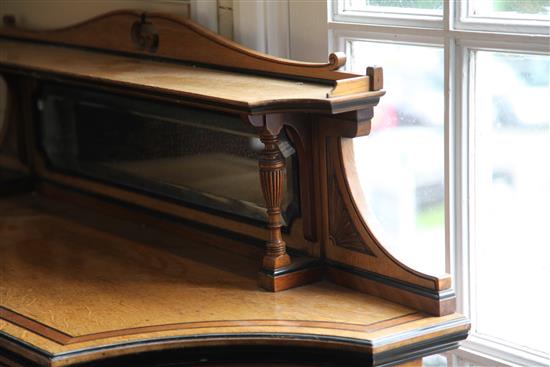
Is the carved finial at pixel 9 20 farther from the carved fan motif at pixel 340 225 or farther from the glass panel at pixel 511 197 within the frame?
the glass panel at pixel 511 197

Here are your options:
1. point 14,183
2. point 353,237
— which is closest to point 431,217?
point 353,237

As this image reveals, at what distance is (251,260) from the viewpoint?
2.53m

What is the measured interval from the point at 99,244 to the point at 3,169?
2.70ft

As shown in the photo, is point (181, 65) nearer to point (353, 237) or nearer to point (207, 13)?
point (207, 13)

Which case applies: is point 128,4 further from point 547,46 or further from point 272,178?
point 547,46

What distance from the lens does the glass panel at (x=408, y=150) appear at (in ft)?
7.92

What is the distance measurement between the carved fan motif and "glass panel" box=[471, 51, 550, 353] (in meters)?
0.29

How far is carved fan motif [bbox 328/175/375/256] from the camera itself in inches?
90.2

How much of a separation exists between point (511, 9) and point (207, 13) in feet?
2.93

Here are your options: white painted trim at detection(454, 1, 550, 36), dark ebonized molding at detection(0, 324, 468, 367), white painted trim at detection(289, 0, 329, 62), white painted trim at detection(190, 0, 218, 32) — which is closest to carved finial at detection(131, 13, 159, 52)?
white painted trim at detection(190, 0, 218, 32)

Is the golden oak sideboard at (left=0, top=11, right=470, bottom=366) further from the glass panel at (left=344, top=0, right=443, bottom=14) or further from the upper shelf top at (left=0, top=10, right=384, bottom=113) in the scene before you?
the glass panel at (left=344, top=0, right=443, bottom=14)

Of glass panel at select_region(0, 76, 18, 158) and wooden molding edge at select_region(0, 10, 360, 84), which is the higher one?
wooden molding edge at select_region(0, 10, 360, 84)

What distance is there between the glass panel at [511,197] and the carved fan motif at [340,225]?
0.29 metres

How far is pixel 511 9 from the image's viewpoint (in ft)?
7.20
